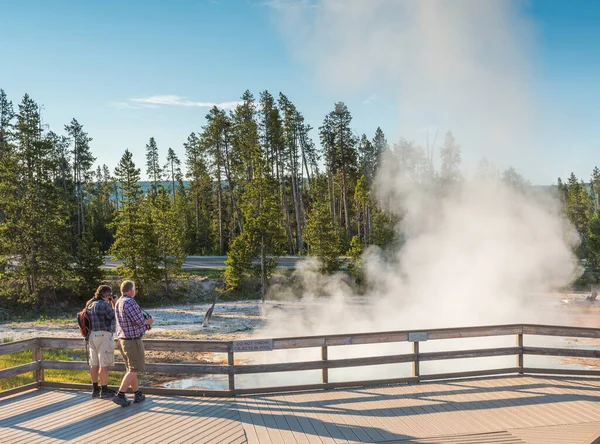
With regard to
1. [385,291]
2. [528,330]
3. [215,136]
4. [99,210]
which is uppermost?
[215,136]

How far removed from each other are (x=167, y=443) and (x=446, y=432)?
3.35 meters

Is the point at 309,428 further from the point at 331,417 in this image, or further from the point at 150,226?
the point at 150,226

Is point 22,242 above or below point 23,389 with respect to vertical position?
above

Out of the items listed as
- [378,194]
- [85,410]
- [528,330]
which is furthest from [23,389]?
[378,194]

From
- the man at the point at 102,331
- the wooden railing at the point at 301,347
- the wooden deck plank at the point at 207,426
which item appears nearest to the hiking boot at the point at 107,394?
the man at the point at 102,331

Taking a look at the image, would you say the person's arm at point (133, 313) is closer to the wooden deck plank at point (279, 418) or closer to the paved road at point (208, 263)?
the wooden deck plank at point (279, 418)

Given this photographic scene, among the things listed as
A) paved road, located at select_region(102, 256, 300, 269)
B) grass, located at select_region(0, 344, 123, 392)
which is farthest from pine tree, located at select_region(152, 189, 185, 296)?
grass, located at select_region(0, 344, 123, 392)

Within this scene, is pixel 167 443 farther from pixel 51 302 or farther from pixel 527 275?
pixel 51 302

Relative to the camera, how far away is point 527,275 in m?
23.2

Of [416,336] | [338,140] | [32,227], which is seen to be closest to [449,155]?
[338,140]

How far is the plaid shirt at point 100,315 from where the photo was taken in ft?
23.2

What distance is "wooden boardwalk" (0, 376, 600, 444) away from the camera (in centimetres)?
579

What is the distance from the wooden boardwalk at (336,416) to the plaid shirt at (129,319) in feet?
3.52

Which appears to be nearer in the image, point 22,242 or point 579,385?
point 579,385
